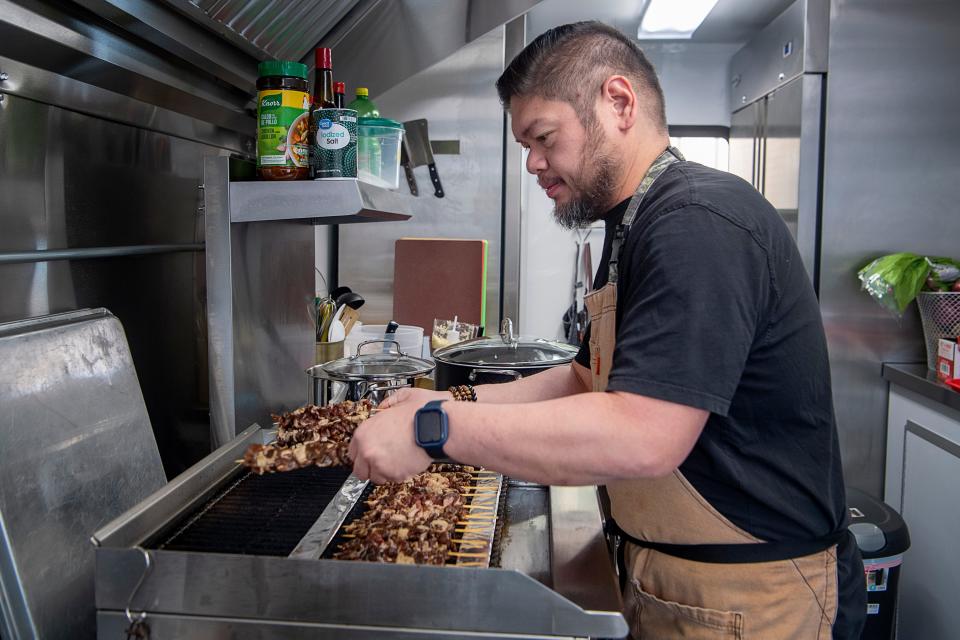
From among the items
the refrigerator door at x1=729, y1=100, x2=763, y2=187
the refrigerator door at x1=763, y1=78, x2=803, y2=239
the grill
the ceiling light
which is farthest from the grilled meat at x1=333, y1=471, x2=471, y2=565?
the refrigerator door at x1=729, y1=100, x2=763, y2=187

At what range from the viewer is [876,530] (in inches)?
94.5

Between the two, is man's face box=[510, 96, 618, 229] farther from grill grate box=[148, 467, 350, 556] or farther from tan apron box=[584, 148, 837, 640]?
grill grate box=[148, 467, 350, 556]

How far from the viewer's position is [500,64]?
3857 millimetres

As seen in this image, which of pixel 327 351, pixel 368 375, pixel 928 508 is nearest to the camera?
pixel 368 375

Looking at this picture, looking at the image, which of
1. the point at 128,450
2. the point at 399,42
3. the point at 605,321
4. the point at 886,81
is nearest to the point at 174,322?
the point at 128,450

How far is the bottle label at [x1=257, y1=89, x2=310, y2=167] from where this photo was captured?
165cm

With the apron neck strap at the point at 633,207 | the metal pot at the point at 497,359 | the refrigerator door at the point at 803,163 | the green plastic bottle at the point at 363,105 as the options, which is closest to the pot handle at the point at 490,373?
the metal pot at the point at 497,359

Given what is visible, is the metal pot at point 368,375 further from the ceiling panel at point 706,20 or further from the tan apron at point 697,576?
the ceiling panel at point 706,20

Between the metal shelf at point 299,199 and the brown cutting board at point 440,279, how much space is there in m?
2.05

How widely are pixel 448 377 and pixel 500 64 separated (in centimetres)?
232

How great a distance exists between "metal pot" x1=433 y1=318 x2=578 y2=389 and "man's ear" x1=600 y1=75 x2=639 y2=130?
31.6 inches

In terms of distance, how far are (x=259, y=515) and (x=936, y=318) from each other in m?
2.86

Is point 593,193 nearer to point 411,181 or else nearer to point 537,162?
point 537,162

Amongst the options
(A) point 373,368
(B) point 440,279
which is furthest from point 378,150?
(B) point 440,279
